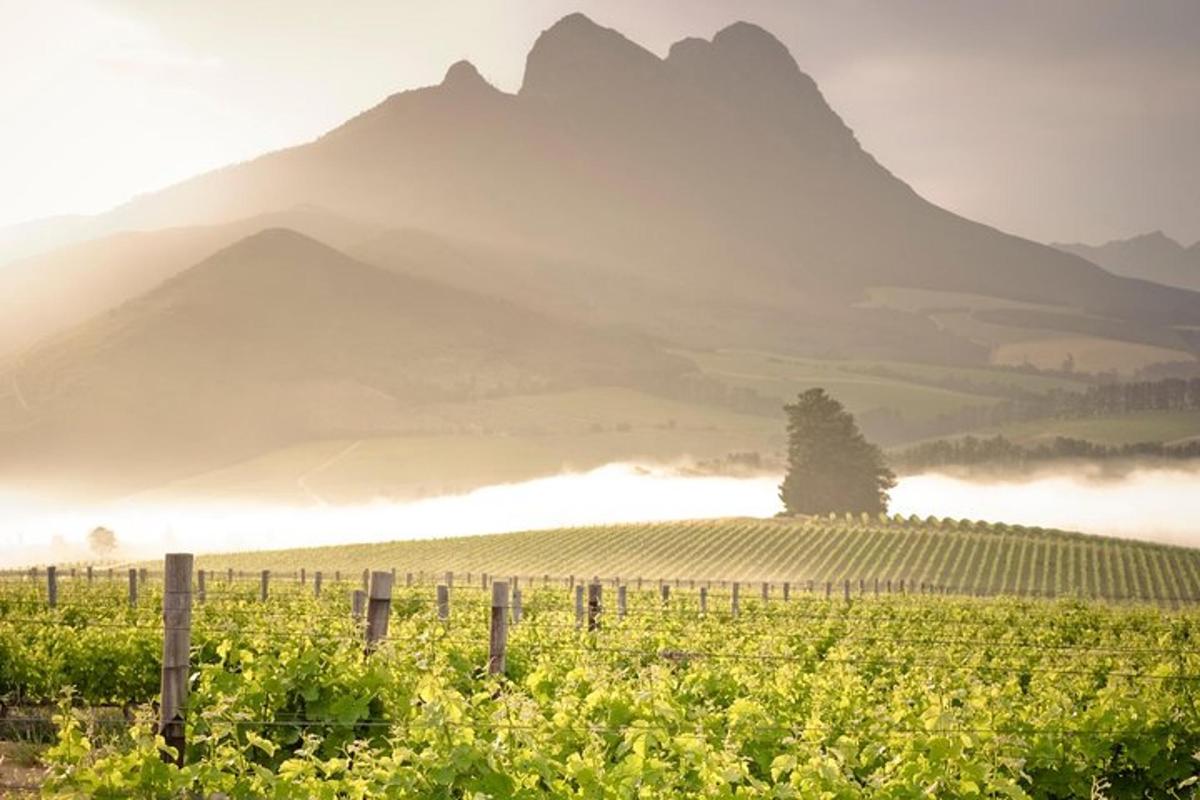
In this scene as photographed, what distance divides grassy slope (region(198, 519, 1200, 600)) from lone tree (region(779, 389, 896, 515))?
609 inches

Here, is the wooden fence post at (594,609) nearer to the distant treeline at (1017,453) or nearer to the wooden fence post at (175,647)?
the wooden fence post at (175,647)

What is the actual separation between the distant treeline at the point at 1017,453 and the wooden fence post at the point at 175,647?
567ft

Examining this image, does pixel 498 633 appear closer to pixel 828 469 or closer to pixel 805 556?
pixel 805 556

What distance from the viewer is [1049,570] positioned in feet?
252

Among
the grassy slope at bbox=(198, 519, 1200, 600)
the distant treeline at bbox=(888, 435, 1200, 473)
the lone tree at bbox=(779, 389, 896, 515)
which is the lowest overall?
the grassy slope at bbox=(198, 519, 1200, 600)

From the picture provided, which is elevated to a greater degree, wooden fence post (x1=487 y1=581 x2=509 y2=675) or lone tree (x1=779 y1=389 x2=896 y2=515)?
lone tree (x1=779 y1=389 x2=896 y2=515)

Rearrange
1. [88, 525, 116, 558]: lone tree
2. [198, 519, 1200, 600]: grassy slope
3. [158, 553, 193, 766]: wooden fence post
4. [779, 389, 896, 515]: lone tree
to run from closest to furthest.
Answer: [158, 553, 193, 766]: wooden fence post < [198, 519, 1200, 600]: grassy slope < [779, 389, 896, 515]: lone tree < [88, 525, 116, 558]: lone tree

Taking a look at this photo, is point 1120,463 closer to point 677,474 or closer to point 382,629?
point 677,474

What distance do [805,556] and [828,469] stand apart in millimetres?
29581

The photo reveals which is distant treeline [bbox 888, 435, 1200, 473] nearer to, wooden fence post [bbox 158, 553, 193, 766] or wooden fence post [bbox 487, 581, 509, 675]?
wooden fence post [bbox 487, 581, 509, 675]

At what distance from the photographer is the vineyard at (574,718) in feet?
25.3

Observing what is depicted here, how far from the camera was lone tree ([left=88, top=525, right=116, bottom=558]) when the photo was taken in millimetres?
155750

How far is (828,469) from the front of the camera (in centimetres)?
10744

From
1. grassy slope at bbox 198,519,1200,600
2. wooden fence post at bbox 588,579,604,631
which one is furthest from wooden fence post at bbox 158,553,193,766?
grassy slope at bbox 198,519,1200,600
